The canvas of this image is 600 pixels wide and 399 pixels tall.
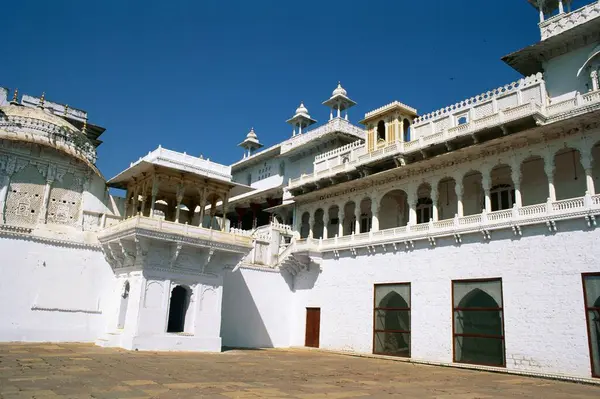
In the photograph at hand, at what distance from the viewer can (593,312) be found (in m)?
15.8

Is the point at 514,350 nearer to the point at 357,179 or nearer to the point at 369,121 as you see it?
the point at 357,179

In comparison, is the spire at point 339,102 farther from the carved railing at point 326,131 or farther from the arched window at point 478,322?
the arched window at point 478,322

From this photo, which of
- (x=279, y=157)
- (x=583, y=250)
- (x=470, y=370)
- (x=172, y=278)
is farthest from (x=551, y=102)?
(x=279, y=157)

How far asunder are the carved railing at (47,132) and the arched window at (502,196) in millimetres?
21161

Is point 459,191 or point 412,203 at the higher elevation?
point 459,191

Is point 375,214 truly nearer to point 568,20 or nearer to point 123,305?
point 568,20

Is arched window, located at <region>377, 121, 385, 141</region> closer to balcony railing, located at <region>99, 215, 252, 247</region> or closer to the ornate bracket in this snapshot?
balcony railing, located at <region>99, 215, 252, 247</region>

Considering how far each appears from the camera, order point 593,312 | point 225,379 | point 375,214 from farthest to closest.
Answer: point 375,214 → point 593,312 → point 225,379

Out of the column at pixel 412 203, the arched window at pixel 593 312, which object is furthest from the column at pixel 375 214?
the arched window at pixel 593 312

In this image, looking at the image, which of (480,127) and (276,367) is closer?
(276,367)

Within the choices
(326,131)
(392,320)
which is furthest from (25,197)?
(326,131)

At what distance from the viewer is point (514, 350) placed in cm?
1753

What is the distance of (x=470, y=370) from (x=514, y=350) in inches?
72.8

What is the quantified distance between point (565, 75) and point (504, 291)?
952 centimetres
